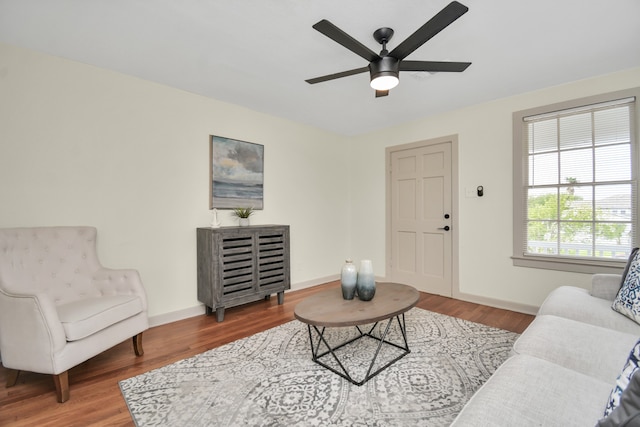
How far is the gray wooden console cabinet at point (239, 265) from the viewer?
122 inches

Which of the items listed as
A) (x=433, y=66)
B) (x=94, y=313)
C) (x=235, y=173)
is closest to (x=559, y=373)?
(x=433, y=66)

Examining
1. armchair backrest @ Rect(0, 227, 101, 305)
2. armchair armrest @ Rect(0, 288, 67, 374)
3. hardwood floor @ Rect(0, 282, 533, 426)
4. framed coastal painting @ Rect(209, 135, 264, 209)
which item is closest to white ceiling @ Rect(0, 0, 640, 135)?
framed coastal painting @ Rect(209, 135, 264, 209)

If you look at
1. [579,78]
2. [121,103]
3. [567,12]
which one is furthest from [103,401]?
[579,78]

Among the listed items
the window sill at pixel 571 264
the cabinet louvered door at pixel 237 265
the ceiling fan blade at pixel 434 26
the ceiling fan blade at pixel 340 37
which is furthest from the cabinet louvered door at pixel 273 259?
the window sill at pixel 571 264

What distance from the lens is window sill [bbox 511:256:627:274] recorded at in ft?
9.27

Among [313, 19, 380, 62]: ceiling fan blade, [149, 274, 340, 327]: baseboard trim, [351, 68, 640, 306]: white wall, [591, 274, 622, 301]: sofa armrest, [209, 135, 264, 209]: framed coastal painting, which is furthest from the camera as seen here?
[209, 135, 264, 209]: framed coastal painting

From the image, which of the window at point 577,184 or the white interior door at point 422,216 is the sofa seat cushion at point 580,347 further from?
the white interior door at point 422,216

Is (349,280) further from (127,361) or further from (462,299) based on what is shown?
(462,299)

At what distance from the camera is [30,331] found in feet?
5.79

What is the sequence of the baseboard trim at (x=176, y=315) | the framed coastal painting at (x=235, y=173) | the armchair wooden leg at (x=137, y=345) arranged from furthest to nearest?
the framed coastal painting at (x=235, y=173) → the baseboard trim at (x=176, y=315) → the armchair wooden leg at (x=137, y=345)

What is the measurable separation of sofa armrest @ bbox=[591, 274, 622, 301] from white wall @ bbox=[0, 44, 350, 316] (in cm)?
335

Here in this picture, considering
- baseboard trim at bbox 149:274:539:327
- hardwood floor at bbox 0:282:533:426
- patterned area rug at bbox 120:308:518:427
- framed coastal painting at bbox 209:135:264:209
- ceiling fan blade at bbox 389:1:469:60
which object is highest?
ceiling fan blade at bbox 389:1:469:60

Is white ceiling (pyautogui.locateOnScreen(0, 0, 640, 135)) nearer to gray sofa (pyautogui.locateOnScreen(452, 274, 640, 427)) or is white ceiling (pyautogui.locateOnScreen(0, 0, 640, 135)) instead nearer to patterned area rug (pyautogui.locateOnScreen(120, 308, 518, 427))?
gray sofa (pyautogui.locateOnScreen(452, 274, 640, 427))

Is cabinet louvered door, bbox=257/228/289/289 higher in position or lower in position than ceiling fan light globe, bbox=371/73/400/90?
lower
